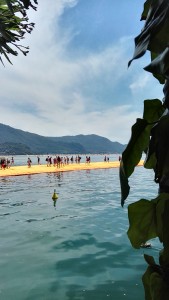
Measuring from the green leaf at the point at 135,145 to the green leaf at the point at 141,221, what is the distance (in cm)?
11

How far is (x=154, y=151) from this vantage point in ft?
3.08

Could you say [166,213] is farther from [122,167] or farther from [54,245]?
[54,245]

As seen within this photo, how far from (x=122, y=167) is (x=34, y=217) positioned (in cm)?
1655

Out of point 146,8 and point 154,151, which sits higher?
point 146,8

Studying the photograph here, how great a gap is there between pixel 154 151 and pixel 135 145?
0.08 meters

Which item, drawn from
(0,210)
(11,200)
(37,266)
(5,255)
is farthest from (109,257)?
(11,200)

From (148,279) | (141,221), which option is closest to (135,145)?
(141,221)

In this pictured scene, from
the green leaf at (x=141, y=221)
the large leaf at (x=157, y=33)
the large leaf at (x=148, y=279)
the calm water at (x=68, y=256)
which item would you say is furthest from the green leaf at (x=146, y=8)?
the calm water at (x=68, y=256)

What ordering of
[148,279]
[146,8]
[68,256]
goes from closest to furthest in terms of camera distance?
[148,279] → [146,8] → [68,256]

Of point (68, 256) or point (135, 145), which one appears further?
point (68, 256)

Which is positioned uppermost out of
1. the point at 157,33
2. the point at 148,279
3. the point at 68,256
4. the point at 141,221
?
the point at 157,33

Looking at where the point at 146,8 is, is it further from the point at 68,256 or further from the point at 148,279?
the point at 68,256

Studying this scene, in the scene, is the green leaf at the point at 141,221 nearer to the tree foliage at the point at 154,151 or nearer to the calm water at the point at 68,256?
the tree foliage at the point at 154,151

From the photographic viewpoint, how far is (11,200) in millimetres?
23484
